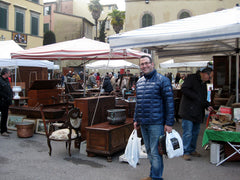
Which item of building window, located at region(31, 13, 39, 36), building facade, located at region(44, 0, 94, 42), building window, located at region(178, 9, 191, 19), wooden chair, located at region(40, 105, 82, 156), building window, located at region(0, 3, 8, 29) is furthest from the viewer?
building facade, located at region(44, 0, 94, 42)

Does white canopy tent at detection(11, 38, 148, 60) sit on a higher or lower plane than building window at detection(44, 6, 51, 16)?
lower

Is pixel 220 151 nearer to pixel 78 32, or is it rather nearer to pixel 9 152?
pixel 9 152

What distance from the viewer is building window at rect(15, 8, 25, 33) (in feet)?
76.2

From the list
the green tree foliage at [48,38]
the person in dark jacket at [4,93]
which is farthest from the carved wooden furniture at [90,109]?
the green tree foliage at [48,38]

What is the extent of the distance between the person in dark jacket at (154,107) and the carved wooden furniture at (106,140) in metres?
1.34

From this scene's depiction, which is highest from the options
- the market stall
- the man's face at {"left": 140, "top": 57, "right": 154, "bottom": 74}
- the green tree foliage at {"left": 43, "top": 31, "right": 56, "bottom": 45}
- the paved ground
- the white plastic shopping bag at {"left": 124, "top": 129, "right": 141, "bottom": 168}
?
the green tree foliage at {"left": 43, "top": 31, "right": 56, "bottom": 45}

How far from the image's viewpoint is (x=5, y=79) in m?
6.36

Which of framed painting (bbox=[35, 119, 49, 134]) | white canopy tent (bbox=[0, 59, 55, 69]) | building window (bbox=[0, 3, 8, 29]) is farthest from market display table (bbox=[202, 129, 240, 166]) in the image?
building window (bbox=[0, 3, 8, 29])

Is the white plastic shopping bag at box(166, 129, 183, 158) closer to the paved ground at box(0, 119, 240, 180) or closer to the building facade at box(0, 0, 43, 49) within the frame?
the paved ground at box(0, 119, 240, 180)

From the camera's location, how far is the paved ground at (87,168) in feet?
12.9

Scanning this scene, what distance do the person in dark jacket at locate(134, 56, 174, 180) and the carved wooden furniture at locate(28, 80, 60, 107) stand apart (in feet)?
17.8

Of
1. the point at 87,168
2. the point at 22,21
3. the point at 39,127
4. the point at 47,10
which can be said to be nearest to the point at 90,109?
the point at 87,168

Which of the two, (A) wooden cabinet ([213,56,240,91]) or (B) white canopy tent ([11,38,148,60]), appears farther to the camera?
(A) wooden cabinet ([213,56,240,91])

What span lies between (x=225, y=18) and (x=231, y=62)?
3284mm
